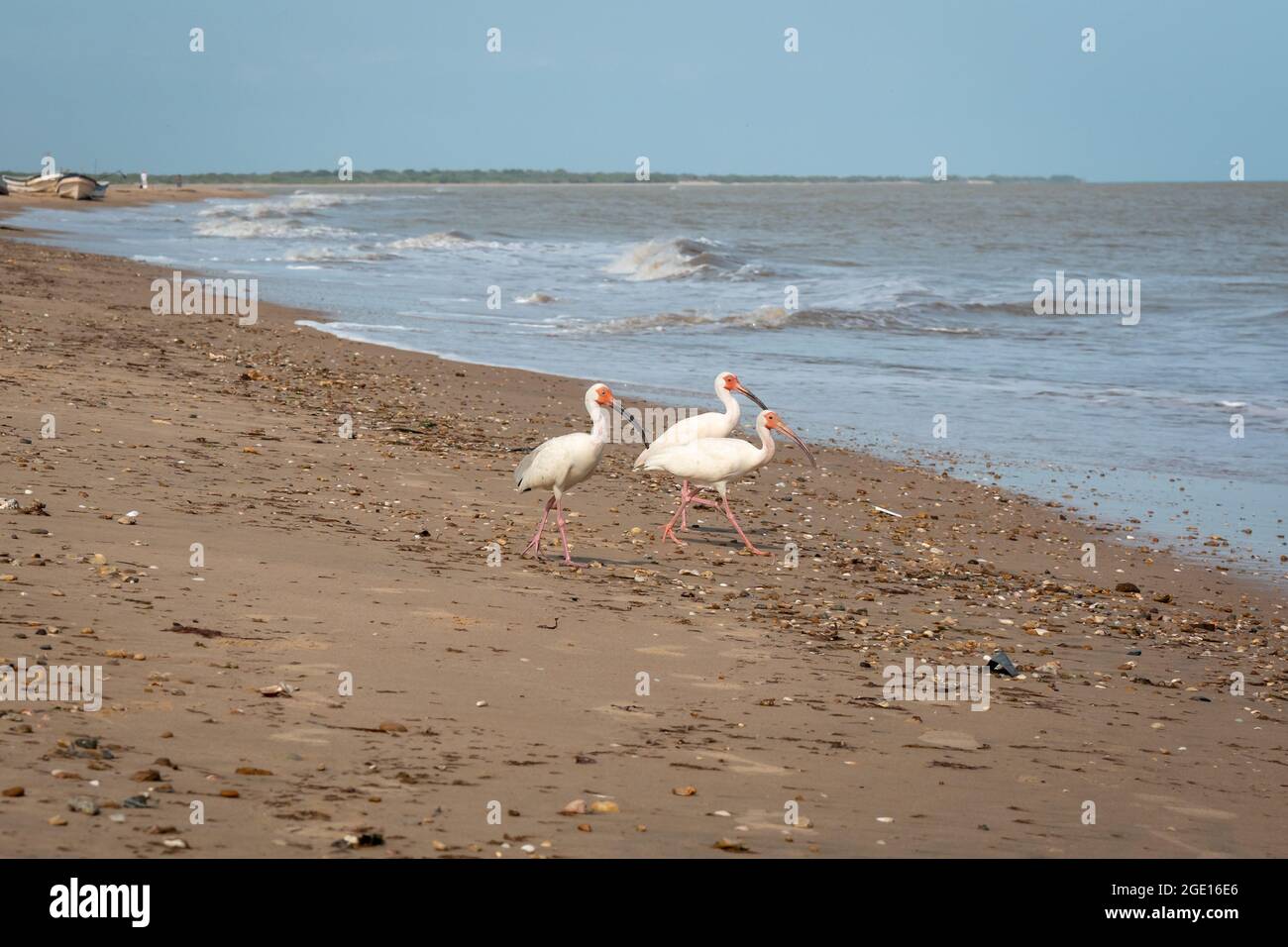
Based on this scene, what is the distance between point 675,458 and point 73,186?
71775 mm

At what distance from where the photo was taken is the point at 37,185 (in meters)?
76.3

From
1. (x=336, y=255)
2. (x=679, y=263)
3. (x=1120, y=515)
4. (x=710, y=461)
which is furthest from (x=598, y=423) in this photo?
(x=336, y=255)

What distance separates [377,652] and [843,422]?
34.9 feet

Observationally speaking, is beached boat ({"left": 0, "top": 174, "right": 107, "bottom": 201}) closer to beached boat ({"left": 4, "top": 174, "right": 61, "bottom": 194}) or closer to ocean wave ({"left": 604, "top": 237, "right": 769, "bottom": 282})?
beached boat ({"left": 4, "top": 174, "right": 61, "bottom": 194})

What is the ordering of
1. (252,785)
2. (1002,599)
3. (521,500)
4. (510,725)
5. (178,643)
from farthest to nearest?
(521,500)
(1002,599)
(178,643)
(510,725)
(252,785)

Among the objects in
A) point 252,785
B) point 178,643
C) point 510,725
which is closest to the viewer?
point 252,785

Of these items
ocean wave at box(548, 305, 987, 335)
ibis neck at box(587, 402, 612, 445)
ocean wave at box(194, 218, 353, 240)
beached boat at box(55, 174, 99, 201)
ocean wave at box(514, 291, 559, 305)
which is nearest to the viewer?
ibis neck at box(587, 402, 612, 445)

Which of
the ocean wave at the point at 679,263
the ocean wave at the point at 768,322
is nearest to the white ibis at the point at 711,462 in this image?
the ocean wave at the point at 768,322

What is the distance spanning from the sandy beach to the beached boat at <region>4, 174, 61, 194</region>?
68889mm

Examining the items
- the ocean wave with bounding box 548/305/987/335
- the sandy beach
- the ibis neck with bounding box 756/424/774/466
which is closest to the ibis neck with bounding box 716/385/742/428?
the ibis neck with bounding box 756/424/774/466

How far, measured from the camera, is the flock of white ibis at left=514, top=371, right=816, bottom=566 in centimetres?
958

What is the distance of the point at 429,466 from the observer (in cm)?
1156
